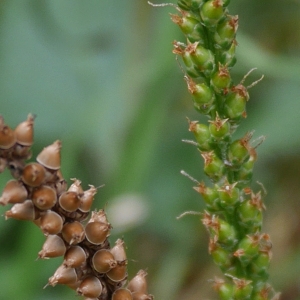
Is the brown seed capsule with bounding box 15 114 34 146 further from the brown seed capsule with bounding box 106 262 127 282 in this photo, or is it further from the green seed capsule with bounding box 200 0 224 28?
the green seed capsule with bounding box 200 0 224 28

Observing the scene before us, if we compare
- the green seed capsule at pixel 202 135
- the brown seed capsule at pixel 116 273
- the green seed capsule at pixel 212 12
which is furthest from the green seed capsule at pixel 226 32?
the brown seed capsule at pixel 116 273

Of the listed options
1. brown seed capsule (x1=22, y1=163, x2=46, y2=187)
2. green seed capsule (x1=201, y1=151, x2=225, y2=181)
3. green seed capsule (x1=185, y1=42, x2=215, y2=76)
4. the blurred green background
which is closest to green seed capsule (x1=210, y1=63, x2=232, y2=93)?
green seed capsule (x1=185, y1=42, x2=215, y2=76)

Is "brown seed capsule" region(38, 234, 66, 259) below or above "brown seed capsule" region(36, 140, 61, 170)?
below

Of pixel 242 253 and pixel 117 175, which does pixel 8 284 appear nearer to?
pixel 117 175

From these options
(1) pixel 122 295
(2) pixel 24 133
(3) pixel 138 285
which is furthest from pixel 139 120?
(2) pixel 24 133

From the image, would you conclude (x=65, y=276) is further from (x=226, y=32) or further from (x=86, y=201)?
(x=226, y=32)

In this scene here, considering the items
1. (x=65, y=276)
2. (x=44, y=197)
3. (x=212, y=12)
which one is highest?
(x=212, y=12)
